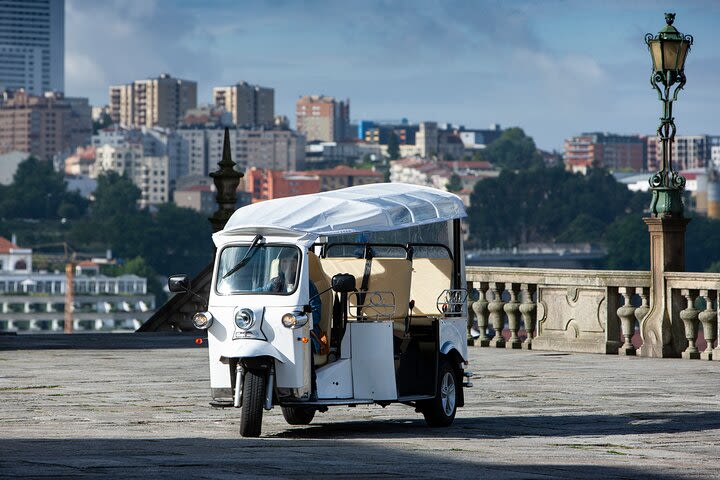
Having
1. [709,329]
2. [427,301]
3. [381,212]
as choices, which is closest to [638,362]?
[709,329]

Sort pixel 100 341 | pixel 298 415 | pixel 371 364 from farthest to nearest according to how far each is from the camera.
→ pixel 100 341
pixel 298 415
pixel 371 364

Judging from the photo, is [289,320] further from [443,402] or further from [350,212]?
[443,402]

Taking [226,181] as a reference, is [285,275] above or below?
below

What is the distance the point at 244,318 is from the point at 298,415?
133cm

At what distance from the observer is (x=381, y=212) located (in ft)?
42.0

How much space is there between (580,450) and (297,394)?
1992mm

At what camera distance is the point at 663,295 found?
795 inches

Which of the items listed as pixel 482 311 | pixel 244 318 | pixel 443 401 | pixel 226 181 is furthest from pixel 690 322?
pixel 226 181

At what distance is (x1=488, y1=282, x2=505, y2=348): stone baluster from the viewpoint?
22016 millimetres

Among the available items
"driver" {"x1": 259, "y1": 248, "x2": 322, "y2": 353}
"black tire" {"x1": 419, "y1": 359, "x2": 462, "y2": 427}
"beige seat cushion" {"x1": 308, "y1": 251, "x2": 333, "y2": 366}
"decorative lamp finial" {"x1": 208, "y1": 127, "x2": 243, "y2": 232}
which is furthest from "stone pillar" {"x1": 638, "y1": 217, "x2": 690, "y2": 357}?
"driver" {"x1": 259, "y1": 248, "x2": 322, "y2": 353}

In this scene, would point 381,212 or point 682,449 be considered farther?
point 381,212

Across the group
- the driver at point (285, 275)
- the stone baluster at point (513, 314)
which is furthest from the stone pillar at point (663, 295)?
the driver at point (285, 275)

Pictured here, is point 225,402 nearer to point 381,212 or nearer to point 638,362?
point 381,212

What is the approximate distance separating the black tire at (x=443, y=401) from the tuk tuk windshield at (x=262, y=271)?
156cm
